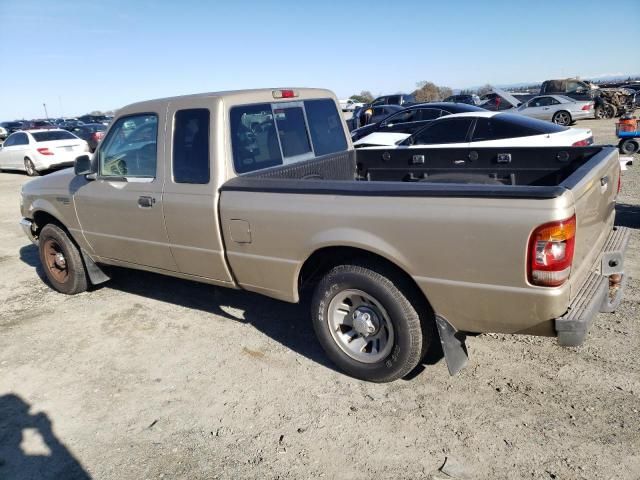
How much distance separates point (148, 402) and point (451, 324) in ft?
6.93

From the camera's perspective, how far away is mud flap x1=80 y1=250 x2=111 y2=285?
529 centimetres

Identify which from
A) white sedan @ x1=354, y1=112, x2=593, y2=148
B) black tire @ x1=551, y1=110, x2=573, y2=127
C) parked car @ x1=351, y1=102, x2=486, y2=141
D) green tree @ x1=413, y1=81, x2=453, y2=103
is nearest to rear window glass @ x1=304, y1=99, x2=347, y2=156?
white sedan @ x1=354, y1=112, x2=593, y2=148

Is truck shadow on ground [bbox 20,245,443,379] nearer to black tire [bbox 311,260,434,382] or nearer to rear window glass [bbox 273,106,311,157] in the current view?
black tire [bbox 311,260,434,382]

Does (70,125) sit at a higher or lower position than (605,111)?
higher

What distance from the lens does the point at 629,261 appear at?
16.9 ft

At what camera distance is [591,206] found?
303cm

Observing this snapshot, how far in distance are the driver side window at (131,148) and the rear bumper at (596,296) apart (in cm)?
325

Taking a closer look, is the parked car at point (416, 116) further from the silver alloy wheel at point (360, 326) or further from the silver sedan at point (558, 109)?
the silver sedan at point (558, 109)

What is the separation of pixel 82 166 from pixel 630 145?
1105cm

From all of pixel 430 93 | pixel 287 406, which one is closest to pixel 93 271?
pixel 287 406

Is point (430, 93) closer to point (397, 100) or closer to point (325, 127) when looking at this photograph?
point (397, 100)

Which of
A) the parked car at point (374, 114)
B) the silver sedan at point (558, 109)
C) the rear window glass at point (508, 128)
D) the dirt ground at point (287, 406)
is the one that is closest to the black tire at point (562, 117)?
the silver sedan at point (558, 109)

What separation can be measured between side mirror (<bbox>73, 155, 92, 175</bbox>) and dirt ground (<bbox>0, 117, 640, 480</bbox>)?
144 cm

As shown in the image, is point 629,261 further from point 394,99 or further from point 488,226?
point 394,99
